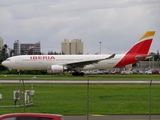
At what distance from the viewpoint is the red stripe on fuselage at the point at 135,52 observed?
205 feet

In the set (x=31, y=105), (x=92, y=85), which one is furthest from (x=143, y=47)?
(x=31, y=105)

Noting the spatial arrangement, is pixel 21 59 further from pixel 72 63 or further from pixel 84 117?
pixel 84 117

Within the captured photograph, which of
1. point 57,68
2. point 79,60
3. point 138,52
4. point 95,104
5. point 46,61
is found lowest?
point 95,104

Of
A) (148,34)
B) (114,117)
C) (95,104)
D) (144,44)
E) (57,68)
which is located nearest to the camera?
(114,117)

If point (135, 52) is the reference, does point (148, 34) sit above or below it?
above

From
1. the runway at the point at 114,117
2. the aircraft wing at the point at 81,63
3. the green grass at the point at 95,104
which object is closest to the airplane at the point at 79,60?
the aircraft wing at the point at 81,63

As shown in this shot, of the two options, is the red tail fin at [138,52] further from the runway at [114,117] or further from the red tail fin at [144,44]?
the runway at [114,117]

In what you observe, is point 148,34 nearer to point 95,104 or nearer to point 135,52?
point 135,52

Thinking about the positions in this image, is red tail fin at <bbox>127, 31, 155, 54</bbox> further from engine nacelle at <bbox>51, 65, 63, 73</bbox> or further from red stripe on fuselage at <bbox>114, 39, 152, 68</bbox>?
engine nacelle at <bbox>51, 65, 63, 73</bbox>

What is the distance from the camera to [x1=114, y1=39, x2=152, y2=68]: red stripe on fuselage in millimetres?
62344

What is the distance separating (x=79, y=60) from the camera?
62906 millimetres

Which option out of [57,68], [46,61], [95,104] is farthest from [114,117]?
[46,61]

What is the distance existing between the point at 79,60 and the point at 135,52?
8891 millimetres

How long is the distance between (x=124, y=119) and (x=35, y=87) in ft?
56.6
